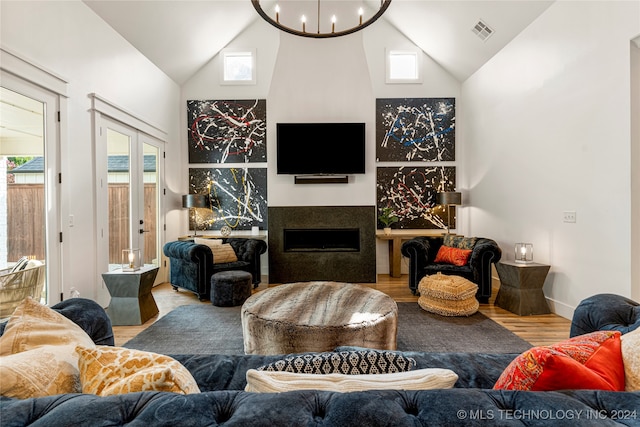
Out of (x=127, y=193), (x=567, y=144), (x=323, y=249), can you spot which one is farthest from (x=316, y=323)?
(x=127, y=193)

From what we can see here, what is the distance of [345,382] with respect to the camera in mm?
893

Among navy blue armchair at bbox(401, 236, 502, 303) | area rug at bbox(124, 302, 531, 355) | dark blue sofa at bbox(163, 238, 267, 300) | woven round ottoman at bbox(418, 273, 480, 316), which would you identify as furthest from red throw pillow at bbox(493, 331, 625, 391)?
dark blue sofa at bbox(163, 238, 267, 300)

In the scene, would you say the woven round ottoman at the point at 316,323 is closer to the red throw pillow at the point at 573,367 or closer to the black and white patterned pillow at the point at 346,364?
the black and white patterned pillow at the point at 346,364

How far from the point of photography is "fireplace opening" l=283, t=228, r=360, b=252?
18.2 feet

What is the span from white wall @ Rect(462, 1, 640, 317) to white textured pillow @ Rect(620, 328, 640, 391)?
2.63 metres

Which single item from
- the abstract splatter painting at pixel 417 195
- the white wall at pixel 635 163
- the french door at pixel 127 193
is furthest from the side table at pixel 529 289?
the french door at pixel 127 193

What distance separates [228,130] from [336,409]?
233 inches

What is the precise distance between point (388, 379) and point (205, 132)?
234 inches

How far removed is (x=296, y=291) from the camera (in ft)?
10.2

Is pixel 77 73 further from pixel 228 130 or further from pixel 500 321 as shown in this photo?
pixel 500 321

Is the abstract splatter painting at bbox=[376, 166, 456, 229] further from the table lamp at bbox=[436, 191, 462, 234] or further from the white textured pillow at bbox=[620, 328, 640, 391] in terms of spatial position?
Answer: the white textured pillow at bbox=[620, 328, 640, 391]

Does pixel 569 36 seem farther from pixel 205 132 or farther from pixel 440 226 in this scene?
pixel 205 132

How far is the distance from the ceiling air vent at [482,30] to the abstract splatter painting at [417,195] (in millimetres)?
2121

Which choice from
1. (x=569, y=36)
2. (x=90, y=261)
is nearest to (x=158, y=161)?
(x=90, y=261)
